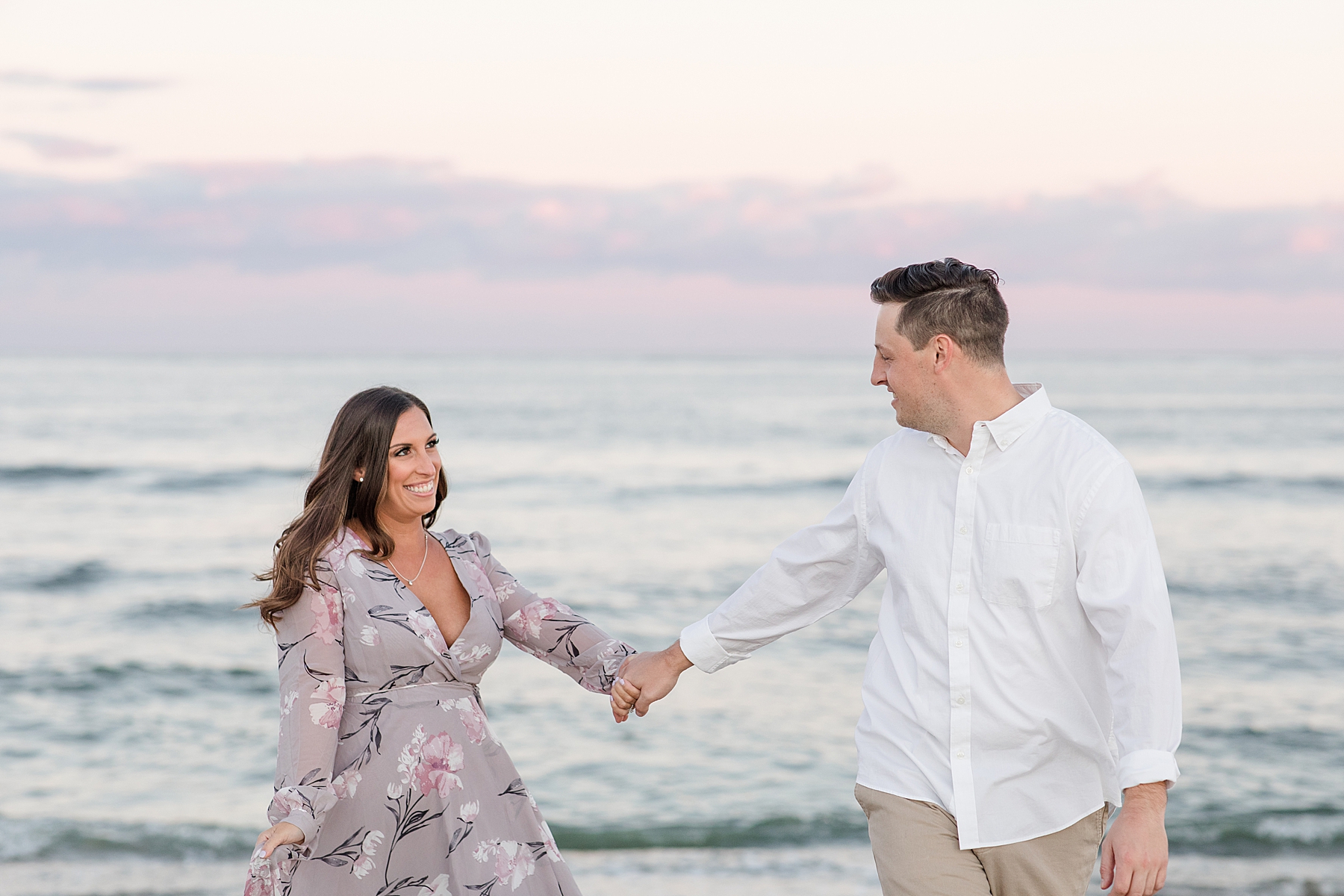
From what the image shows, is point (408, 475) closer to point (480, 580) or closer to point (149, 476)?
point (480, 580)

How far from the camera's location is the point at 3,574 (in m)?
14.8

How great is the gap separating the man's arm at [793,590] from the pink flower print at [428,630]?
25.9 inches

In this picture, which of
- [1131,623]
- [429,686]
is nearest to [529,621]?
[429,686]

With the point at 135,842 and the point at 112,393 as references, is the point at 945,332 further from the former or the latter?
the point at 112,393

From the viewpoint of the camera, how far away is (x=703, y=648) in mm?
3328

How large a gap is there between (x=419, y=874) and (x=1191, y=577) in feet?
43.8

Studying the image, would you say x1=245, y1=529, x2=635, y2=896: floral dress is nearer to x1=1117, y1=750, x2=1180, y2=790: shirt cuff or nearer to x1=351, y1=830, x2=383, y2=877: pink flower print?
x1=351, y1=830, x2=383, y2=877: pink flower print

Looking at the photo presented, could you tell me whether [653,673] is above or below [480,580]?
below

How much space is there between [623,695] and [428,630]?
70 cm

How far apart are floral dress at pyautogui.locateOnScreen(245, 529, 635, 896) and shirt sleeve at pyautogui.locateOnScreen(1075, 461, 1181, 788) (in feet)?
5.12

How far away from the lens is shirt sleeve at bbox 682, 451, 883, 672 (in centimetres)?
308

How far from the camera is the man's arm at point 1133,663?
92.9 inches

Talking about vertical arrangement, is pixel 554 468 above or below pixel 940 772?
below

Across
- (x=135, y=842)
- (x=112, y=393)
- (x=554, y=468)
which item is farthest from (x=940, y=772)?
(x=112, y=393)
